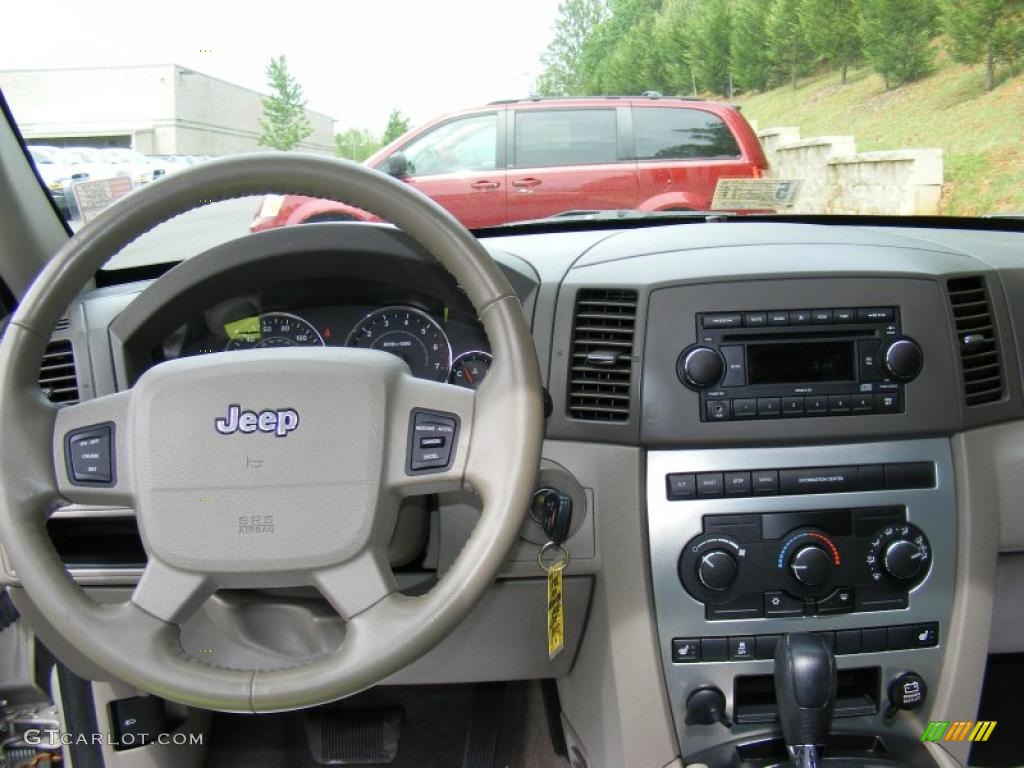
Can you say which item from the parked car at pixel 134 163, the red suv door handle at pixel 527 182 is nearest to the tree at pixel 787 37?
the red suv door handle at pixel 527 182

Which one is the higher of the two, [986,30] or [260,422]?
[986,30]

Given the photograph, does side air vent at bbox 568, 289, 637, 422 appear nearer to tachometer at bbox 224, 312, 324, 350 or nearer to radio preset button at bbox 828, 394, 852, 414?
radio preset button at bbox 828, 394, 852, 414

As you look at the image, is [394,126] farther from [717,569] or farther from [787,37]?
[717,569]

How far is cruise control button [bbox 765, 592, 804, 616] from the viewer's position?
191 centimetres

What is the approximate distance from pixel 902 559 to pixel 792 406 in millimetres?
382

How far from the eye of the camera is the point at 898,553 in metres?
1.91

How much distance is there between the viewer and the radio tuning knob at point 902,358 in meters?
1.87

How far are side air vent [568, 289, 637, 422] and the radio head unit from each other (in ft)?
0.38

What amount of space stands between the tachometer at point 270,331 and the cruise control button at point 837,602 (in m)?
1.13

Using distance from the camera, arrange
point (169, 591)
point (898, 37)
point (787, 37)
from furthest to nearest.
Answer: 1. point (787, 37)
2. point (898, 37)
3. point (169, 591)

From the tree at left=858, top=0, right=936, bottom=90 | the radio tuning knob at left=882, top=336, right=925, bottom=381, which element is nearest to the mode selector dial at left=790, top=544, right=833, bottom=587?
the radio tuning knob at left=882, top=336, right=925, bottom=381

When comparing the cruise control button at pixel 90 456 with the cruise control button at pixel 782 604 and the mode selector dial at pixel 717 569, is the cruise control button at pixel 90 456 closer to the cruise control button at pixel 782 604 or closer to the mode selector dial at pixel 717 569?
the mode selector dial at pixel 717 569

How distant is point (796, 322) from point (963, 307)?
0.38 metres

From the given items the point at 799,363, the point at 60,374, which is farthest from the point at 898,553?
the point at 60,374
